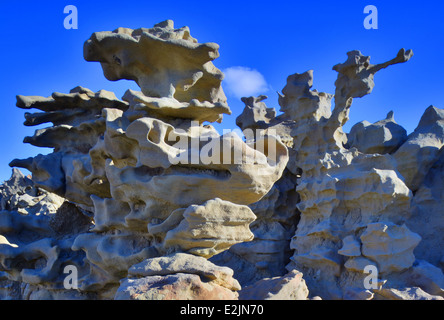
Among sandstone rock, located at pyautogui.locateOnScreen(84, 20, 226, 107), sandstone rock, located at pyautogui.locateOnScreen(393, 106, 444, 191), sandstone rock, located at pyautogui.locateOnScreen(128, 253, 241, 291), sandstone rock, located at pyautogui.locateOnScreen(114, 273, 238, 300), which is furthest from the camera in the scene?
sandstone rock, located at pyautogui.locateOnScreen(393, 106, 444, 191)

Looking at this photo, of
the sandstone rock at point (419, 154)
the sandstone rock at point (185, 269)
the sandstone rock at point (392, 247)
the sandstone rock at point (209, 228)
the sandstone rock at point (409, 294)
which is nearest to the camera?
the sandstone rock at point (185, 269)

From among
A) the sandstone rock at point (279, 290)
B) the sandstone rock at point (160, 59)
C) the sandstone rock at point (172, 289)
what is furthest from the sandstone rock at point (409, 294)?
the sandstone rock at point (160, 59)

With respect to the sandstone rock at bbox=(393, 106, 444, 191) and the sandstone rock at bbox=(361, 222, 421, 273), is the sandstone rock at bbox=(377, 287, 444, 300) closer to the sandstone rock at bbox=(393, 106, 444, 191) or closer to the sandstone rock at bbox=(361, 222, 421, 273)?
the sandstone rock at bbox=(361, 222, 421, 273)

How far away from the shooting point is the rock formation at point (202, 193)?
9.82 feet

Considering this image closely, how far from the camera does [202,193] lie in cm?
308

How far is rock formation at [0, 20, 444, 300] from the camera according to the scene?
2.99 m

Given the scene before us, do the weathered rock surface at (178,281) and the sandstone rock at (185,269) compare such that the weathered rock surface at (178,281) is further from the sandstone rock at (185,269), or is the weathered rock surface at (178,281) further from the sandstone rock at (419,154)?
the sandstone rock at (419,154)

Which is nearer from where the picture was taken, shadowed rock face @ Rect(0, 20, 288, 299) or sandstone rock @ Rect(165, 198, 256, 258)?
sandstone rock @ Rect(165, 198, 256, 258)

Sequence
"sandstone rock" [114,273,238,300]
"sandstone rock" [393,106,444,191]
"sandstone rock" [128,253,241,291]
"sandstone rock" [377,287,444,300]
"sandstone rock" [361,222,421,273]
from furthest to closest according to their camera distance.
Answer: "sandstone rock" [393,106,444,191]
"sandstone rock" [361,222,421,273]
"sandstone rock" [377,287,444,300]
"sandstone rock" [128,253,241,291]
"sandstone rock" [114,273,238,300]

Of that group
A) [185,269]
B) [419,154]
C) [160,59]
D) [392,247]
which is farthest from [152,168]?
[419,154]

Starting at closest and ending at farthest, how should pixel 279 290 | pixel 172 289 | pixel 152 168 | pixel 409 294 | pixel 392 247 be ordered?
pixel 172 289 → pixel 279 290 → pixel 152 168 → pixel 409 294 → pixel 392 247

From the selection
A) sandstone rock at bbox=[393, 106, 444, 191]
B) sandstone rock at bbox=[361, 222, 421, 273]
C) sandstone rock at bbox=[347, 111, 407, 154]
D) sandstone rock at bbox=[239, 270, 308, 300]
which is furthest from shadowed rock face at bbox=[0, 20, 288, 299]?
sandstone rock at bbox=[347, 111, 407, 154]

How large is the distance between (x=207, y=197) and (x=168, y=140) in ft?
2.28

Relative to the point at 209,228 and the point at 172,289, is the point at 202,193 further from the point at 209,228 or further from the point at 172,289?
the point at 172,289
